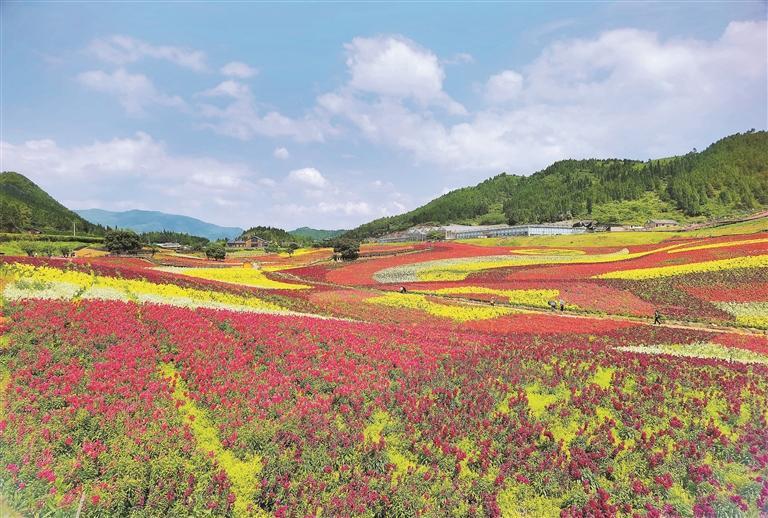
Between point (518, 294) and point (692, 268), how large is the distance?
20083 mm

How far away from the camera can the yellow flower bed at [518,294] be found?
34.2 m

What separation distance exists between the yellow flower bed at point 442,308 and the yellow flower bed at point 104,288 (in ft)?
32.6

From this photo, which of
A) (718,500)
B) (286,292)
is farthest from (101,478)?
(286,292)

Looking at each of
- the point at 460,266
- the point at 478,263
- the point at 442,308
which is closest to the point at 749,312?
the point at 442,308

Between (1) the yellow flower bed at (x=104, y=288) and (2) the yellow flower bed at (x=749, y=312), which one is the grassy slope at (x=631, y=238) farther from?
(1) the yellow flower bed at (x=104, y=288)

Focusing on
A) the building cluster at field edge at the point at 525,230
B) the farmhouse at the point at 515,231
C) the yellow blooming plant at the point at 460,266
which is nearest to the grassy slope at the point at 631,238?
the yellow blooming plant at the point at 460,266

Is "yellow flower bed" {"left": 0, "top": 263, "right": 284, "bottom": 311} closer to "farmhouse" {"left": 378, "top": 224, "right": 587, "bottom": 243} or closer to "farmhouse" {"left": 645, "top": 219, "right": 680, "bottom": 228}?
"farmhouse" {"left": 378, "top": 224, "right": 587, "bottom": 243}

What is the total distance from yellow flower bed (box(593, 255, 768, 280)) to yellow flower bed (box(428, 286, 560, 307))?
37.3 feet

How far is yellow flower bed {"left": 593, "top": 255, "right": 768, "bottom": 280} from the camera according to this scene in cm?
3985

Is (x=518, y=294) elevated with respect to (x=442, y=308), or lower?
lower

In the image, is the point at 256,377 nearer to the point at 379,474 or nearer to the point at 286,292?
the point at 379,474

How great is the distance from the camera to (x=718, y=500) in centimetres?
906

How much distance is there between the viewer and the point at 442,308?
29938 mm

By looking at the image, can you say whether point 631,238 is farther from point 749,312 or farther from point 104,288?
point 104,288
